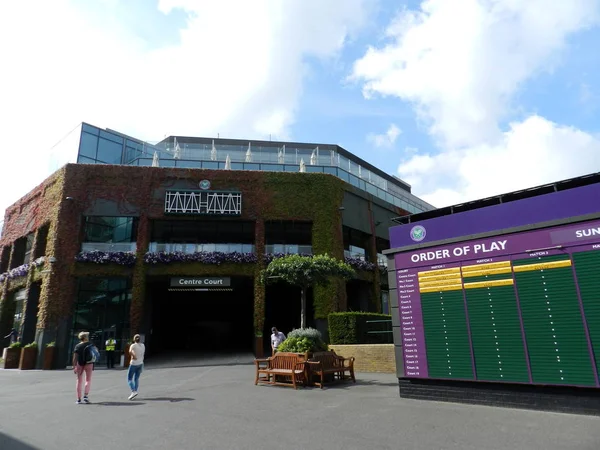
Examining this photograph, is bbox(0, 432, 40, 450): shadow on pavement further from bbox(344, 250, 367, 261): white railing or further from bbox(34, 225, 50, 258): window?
bbox(34, 225, 50, 258): window

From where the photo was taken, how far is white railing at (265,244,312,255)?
2345 cm

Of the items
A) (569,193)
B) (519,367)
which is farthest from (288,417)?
(569,193)

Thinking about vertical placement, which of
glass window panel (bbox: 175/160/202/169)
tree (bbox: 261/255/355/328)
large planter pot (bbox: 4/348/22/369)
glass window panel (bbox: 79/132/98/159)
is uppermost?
glass window panel (bbox: 79/132/98/159)

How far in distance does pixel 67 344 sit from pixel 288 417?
62.8ft

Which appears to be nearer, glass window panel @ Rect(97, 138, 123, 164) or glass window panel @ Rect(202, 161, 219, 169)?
glass window panel @ Rect(202, 161, 219, 169)

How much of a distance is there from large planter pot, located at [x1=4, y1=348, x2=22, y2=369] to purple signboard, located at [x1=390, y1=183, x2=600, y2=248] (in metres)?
22.4

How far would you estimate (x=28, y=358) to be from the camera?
20.6 meters

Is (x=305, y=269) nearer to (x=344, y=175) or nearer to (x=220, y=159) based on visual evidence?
(x=344, y=175)

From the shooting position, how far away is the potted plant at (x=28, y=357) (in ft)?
67.1

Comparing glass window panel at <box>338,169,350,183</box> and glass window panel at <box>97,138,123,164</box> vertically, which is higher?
glass window panel at <box>97,138,123,164</box>

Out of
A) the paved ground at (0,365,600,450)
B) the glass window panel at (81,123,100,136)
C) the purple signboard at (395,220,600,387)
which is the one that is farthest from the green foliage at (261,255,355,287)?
the glass window panel at (81,123,100,136)

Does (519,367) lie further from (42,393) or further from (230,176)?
(230,176)

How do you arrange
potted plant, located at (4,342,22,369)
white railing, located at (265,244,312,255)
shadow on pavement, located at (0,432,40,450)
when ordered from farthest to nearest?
white railing, located at (265,244,312,255)
potted plant, located at (4,342,22,369)
shadow on pavement, located at (0,432,40,450)

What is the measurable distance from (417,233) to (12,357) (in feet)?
76.2
